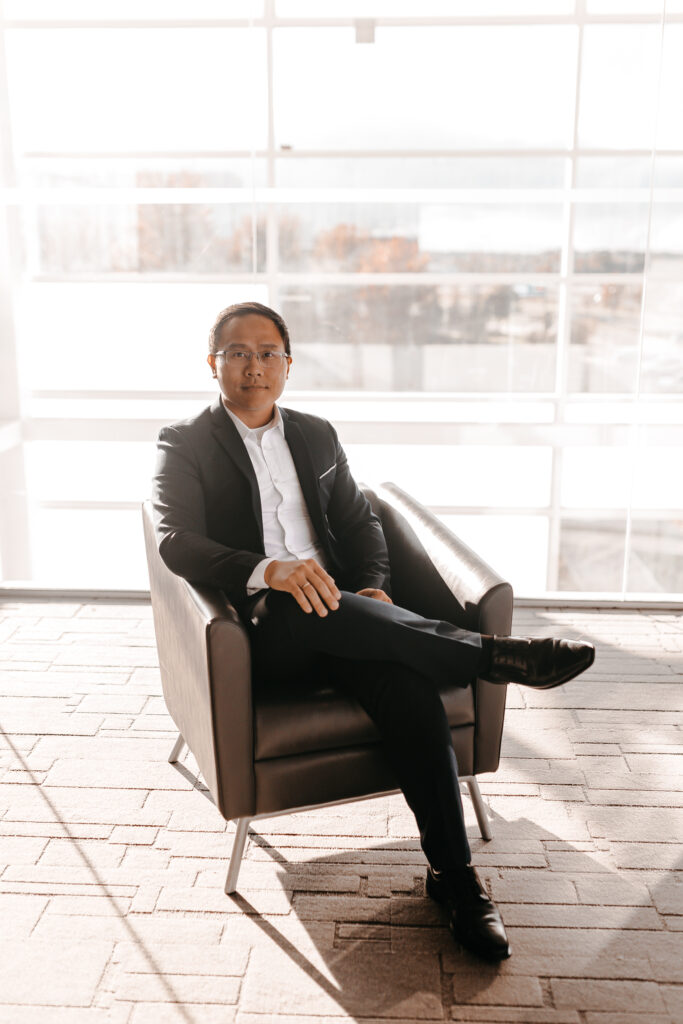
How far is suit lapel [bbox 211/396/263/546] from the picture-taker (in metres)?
2.26

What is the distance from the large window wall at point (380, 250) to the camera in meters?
3.37

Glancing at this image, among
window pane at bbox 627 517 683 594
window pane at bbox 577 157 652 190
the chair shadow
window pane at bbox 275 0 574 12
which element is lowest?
the chair shadow

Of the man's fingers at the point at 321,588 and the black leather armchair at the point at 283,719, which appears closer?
the black leather armchair at the point at 283,719

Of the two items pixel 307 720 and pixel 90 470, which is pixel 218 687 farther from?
pixel 90 470

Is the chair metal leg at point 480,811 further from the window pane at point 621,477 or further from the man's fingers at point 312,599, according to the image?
the window pane at point 621,477

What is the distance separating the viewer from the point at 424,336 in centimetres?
363

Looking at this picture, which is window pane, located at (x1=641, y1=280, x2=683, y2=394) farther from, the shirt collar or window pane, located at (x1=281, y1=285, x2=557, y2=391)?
the shirt collar

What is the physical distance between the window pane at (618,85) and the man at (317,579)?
70.3 inches

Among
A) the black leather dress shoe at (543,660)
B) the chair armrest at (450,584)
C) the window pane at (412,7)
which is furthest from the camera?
the window pane at (412,7)

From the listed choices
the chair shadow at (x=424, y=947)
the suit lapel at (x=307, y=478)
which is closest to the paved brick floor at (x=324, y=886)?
the chair shadow at (x=424, y=947)

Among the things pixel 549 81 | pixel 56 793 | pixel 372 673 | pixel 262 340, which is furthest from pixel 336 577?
pixel 549 81

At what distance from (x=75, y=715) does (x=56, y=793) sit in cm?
44

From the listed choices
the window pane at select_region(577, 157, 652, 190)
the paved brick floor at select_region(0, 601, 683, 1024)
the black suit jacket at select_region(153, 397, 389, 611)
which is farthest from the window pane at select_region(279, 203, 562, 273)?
the paved brick floor at select_region(0, 601, 683, 1024)

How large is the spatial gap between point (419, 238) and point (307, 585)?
2.03m
